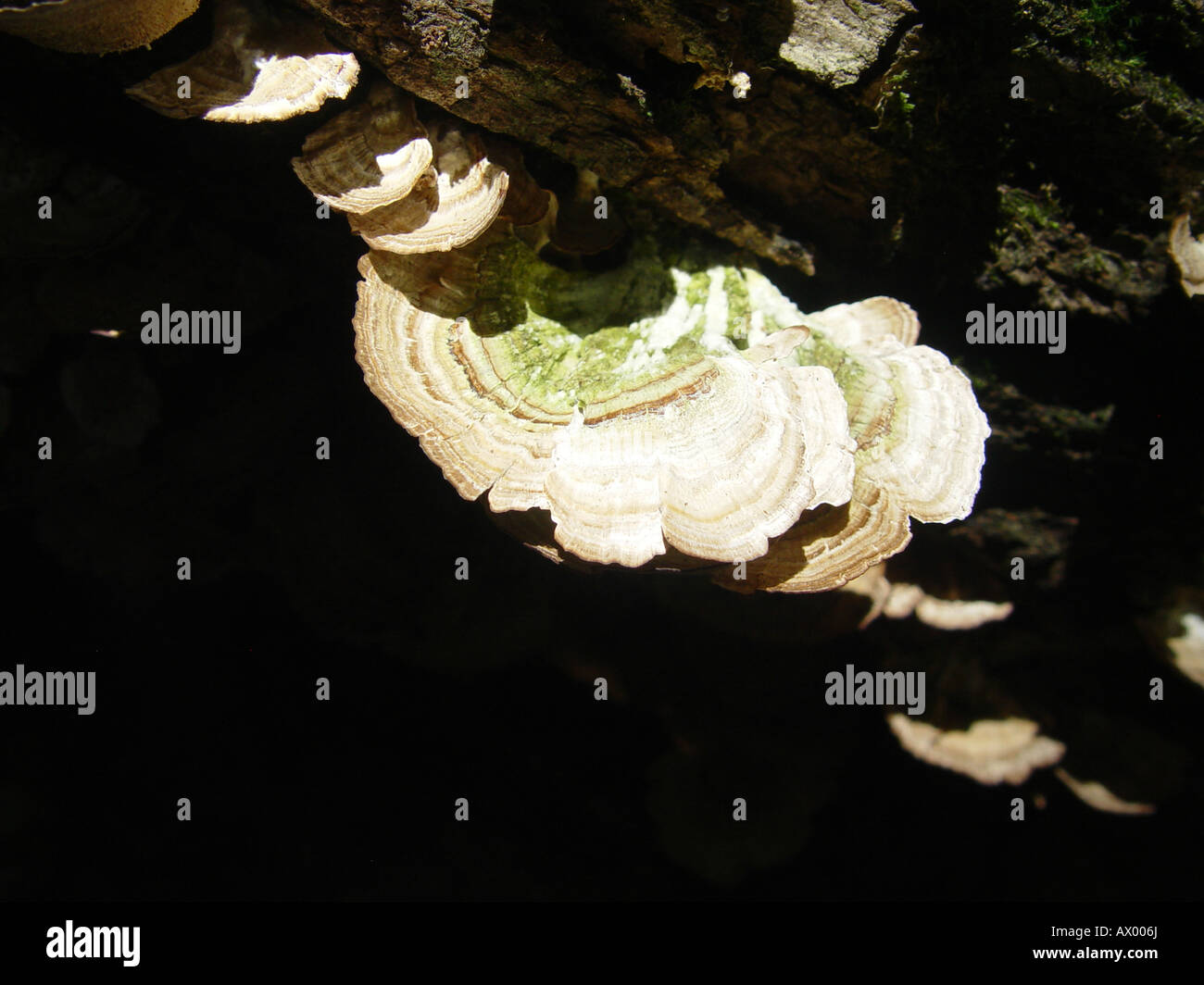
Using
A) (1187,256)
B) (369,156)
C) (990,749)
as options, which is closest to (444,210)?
(369,156)

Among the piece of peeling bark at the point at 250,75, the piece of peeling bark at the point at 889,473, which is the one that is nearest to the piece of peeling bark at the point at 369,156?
the piece of peeling bark at the point at 250,75

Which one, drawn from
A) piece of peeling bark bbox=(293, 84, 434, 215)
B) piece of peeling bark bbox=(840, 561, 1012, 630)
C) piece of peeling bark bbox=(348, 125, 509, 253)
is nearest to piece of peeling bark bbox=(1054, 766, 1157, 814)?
piece of peeling bark bbox=(840, 561, 1012, 630)

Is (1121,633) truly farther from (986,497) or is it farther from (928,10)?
(928,10)

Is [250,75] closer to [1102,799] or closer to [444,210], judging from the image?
[444,210]

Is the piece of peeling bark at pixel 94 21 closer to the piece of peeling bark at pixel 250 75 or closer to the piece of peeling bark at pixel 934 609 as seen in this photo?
the piece of peeling bark at pixel 250 75

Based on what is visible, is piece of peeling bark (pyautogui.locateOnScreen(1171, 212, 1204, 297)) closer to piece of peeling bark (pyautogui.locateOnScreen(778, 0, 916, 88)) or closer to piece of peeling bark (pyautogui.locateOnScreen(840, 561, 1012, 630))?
piece of peeling bark (pyautogui.locateOnScreen(778, 0, 916, 88))

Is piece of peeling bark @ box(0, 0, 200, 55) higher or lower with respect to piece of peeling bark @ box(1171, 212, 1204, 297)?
higher
